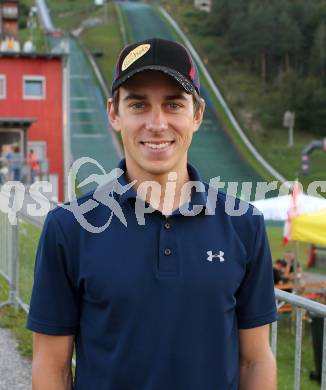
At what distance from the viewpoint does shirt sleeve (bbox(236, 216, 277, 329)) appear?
1.92 metres

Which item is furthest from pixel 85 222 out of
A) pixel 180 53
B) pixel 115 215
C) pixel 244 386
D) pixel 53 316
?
pixel 244 386

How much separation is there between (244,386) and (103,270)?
1.95ft

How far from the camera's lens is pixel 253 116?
4988 centimetres

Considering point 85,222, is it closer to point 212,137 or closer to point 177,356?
point 177,356

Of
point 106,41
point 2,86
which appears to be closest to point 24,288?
point 2,86

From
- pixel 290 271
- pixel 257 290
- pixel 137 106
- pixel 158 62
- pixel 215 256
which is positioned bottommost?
pixel 290 271

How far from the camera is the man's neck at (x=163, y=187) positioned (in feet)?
6.24

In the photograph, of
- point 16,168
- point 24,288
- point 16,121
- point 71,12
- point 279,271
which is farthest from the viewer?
point 71,12

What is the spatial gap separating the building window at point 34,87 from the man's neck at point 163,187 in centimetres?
2691

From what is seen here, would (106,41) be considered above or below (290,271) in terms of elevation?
above

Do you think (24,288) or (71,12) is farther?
(71,12)

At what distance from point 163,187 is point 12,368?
126 inches

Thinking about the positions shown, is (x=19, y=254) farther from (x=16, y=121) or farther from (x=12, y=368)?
(x=16, y=121)

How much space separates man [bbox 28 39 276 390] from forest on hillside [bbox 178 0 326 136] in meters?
55.1
